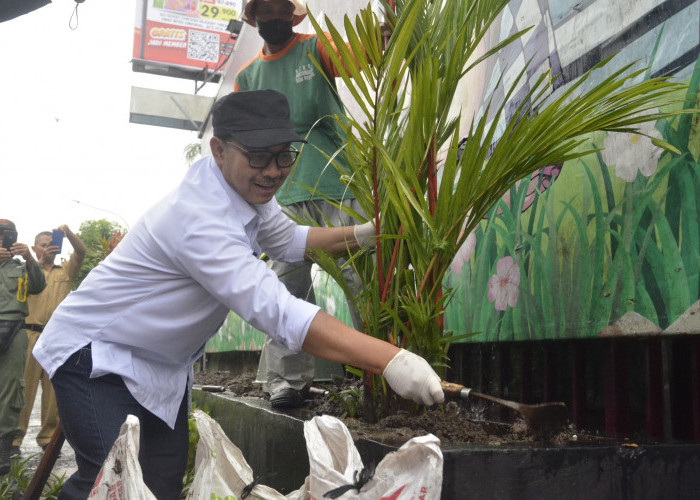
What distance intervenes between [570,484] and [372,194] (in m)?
1.20

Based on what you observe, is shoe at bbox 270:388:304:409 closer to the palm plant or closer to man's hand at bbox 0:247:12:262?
the palm plant

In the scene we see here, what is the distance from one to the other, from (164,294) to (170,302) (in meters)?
0.03

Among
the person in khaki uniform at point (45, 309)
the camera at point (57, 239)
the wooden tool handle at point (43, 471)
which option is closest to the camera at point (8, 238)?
the person in khaki uniform at point (45, 309)

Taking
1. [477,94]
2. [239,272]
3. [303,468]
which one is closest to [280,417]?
[303,468]

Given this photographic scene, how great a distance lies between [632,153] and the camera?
2453 millimetres

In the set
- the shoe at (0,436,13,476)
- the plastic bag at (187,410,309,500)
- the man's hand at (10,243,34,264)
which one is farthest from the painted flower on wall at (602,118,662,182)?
the man's hand at (10,243,34,264)

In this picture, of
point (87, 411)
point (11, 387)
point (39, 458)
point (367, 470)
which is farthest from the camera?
point (39, 458)

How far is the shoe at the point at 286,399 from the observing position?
3385 mm

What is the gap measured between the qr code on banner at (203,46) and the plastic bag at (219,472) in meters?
24.8

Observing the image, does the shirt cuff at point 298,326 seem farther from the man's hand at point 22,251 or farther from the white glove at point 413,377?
the man's hand at point 22,251

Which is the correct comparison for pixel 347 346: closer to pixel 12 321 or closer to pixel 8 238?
pixel 12 321

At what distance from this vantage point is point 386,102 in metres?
2.44

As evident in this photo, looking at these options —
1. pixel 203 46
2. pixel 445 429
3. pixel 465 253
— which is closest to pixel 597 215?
pixel 445 429

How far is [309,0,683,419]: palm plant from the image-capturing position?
2.20m
